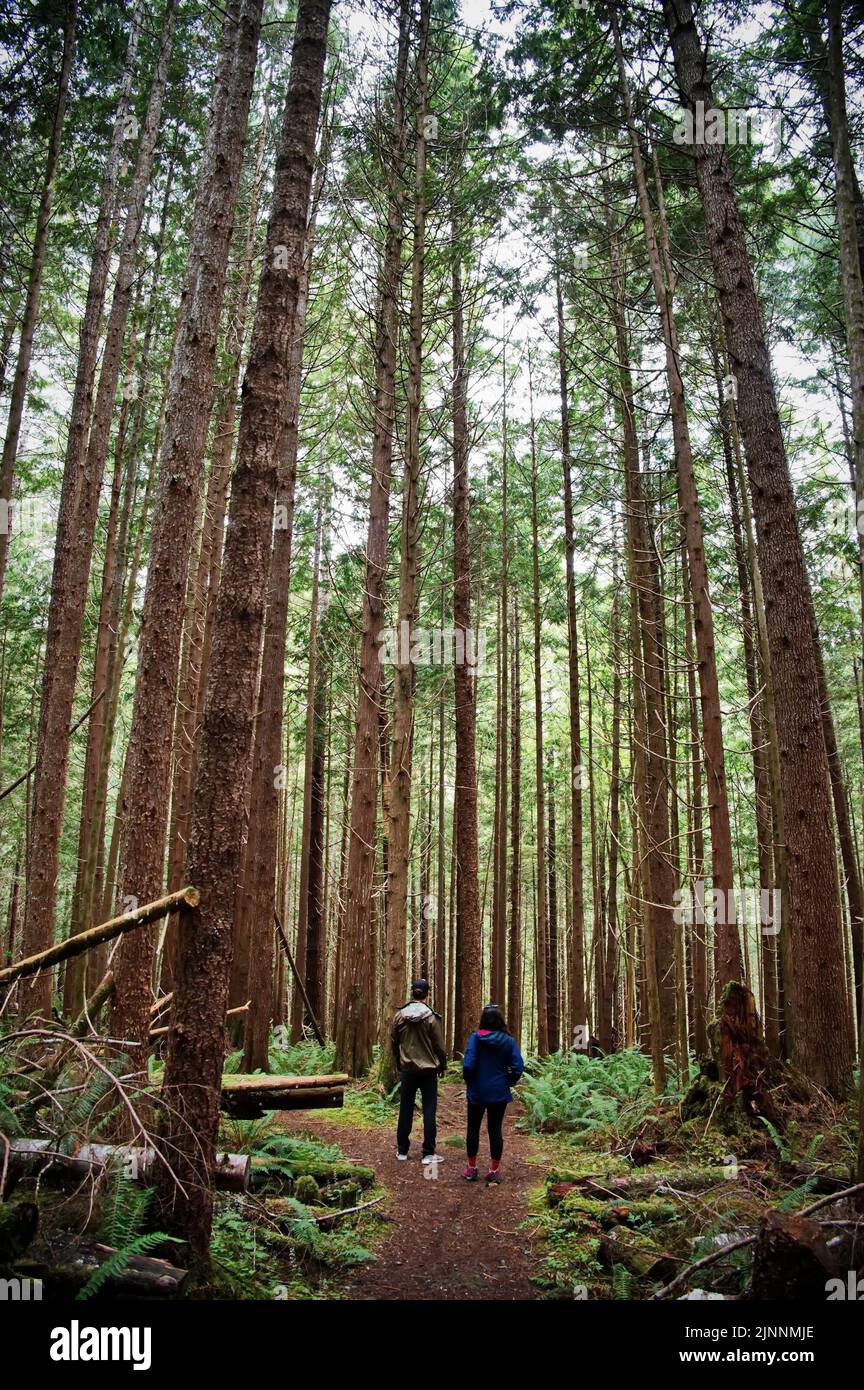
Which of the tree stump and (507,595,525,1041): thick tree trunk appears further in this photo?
(507,595,525,1041): thick tree trunk

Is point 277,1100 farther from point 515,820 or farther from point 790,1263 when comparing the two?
point 515,820

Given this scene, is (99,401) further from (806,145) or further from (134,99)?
(806,145)

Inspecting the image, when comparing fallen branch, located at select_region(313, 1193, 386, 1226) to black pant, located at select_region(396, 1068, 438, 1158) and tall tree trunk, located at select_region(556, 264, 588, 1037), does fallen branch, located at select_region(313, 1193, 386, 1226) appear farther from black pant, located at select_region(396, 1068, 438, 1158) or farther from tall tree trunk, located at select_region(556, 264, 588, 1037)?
tall tree trunk, located at select_region(556, 264, 588, 1037)

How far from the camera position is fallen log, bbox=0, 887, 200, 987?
4.05 meters

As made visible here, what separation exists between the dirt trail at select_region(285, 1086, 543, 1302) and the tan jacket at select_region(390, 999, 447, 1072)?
95 cm

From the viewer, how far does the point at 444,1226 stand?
591 centimetres

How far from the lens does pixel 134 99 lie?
1106 cm

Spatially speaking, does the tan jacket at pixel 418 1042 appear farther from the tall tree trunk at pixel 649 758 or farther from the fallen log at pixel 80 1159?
the fallen log at pixel 80 1159

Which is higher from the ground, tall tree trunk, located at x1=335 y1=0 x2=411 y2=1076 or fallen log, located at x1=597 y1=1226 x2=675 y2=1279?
tall tree trunk, located at x1=335 y1=0 x2=411 y2=1076

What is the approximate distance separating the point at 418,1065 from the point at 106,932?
181 inches

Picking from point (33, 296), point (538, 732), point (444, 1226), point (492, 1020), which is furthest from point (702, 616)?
point (33, 296)

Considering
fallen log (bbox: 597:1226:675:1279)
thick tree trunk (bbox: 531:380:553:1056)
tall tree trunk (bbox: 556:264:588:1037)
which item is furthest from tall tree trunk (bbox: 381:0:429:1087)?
thick tree trunk (bbox: 531:380:553:1056)

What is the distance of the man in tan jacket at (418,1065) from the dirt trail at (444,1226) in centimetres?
27

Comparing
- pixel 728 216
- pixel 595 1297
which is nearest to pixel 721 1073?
pixel 595 1297
